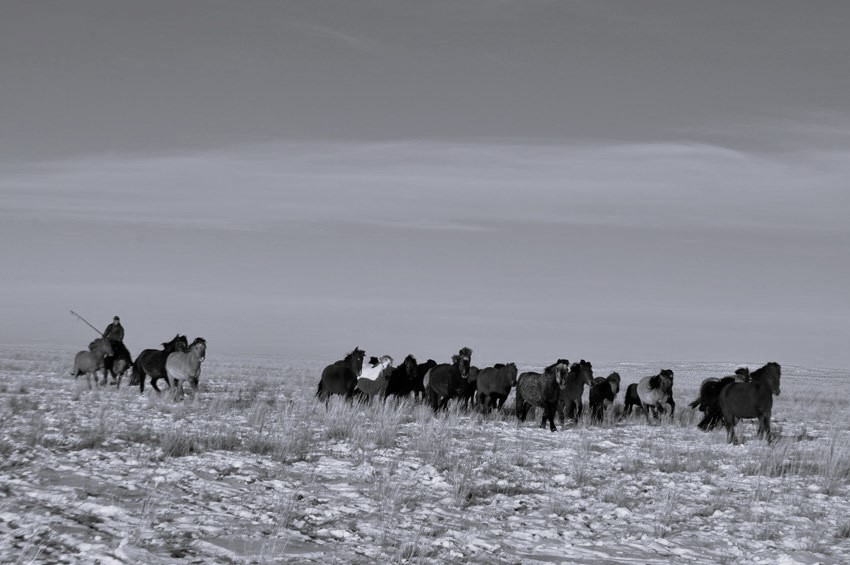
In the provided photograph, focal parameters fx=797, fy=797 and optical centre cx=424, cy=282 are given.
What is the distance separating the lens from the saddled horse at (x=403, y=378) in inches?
789

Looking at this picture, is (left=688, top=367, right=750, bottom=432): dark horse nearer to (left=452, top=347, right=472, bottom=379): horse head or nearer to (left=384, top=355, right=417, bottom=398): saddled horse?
(left=452, top=347, right=472, bottom=379): horse head

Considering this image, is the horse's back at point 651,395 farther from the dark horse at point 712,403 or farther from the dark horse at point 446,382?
the dark horse at point 446,382

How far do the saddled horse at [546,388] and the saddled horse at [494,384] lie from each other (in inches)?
32.0

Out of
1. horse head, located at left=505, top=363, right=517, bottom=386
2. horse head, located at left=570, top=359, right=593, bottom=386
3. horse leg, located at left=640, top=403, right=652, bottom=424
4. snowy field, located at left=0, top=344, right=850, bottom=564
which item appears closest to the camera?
snowy field, located at left=0, top=344, right=850, bottom=564

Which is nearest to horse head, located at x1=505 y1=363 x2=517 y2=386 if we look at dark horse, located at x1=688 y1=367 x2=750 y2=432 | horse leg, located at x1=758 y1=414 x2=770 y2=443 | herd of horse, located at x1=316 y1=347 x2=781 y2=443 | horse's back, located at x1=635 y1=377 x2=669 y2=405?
herd of horse, located at x1=316 y1=347 x2=781 y2=443

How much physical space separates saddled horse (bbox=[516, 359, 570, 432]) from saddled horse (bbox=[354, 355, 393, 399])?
3742 millimetres

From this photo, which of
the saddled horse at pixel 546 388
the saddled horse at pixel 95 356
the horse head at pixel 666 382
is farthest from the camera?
the saddled horse at pixel 95 356

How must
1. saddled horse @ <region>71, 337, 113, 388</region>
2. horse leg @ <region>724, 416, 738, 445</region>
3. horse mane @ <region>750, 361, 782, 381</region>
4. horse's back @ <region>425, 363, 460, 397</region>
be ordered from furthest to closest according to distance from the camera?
1. saddled horse @ <region>71, 337, 113, 388</region>
2. horse's back @ <region>425, 363, 460, 397</region>
3. horse mane @ <region>750, 361, 782, 381</region>
4. horse leg @ <region>724, 416, 738, 445</region>

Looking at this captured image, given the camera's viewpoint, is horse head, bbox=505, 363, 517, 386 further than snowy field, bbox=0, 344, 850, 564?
Yes

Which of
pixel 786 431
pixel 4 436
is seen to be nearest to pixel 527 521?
pixel 4 436

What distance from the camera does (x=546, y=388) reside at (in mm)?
16328

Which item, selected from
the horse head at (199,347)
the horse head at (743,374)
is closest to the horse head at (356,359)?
the horse head at (199,347)

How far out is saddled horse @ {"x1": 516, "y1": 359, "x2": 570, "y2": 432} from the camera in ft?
53.4

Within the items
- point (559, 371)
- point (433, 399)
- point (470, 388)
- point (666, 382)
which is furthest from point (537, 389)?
point (666, 382)
